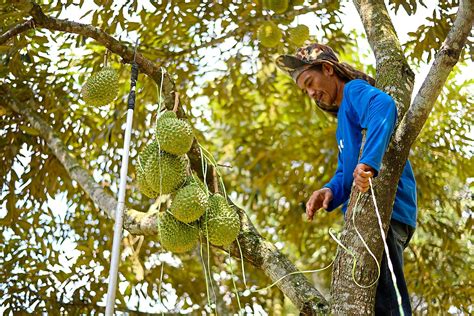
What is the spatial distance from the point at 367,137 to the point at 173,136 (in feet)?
1.88

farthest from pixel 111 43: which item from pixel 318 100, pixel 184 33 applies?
pixel 184 33

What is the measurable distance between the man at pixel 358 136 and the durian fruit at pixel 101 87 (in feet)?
2.23

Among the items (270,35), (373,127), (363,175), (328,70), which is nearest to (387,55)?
(328,70)

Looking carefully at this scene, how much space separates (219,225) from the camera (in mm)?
2010

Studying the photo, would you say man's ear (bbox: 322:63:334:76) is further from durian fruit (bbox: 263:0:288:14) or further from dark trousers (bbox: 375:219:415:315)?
dark trousers (bbox: 375:219:415:315)

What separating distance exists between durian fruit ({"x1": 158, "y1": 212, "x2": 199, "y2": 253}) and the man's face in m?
0.74

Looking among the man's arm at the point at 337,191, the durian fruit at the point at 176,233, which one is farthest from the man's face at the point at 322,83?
the durian fruit at the point at 176,233

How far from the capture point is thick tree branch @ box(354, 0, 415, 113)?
2.16 m

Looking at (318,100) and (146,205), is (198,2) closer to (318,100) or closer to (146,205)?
(318,100)

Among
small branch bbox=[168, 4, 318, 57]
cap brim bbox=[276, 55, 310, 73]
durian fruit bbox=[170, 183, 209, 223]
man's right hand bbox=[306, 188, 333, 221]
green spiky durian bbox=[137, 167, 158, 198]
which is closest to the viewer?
durian fruit bbox=[170, 183, 209, 223]

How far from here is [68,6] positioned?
3160mm

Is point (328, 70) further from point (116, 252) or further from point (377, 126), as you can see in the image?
point (116, 252)

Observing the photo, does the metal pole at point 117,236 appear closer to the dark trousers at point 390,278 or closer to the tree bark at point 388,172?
the tree bark at point 388,172

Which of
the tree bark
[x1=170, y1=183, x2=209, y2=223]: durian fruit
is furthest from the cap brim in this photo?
[x1=170, y1=183, x2=209, y2=223]: durian fruit
